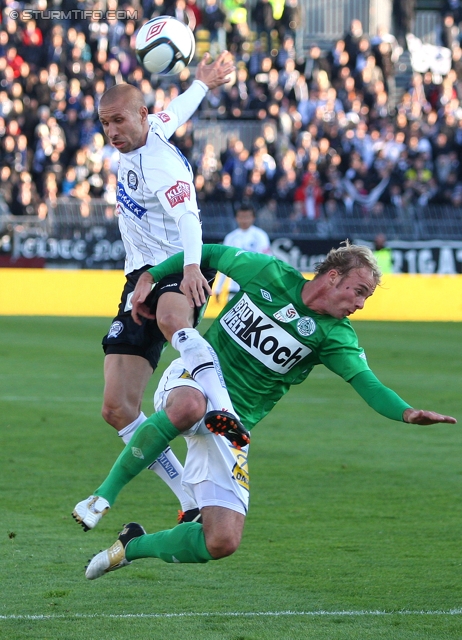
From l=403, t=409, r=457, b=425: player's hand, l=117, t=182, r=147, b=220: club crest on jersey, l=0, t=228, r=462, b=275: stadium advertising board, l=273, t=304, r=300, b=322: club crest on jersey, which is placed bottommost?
l=0, t=228, r=462, b=275: stadium advertising board

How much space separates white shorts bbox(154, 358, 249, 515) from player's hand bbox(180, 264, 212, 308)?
407 millimetres

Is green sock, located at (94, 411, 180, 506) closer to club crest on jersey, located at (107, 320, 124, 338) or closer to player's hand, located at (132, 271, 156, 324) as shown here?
player's hand, located at (132, 271, 156, 324)

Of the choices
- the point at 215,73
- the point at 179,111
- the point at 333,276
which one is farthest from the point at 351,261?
the point at 215,73

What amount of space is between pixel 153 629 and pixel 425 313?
17.5 metres

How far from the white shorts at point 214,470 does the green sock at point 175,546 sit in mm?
131

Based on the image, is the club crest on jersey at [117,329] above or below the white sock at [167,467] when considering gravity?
above

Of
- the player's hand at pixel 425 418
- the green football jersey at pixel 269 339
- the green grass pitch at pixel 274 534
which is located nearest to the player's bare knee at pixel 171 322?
the green football jersey at pixel 269 339

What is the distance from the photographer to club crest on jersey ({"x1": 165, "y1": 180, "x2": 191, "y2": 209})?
599 cm

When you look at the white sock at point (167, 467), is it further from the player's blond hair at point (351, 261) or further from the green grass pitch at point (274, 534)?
the player's blond hair at point (351, 261)

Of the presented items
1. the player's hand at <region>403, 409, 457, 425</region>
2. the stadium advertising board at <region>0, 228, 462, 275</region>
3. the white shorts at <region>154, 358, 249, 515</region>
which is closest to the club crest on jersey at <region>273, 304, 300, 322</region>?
the white shorts at <region>154, 358, 249, 515</region>

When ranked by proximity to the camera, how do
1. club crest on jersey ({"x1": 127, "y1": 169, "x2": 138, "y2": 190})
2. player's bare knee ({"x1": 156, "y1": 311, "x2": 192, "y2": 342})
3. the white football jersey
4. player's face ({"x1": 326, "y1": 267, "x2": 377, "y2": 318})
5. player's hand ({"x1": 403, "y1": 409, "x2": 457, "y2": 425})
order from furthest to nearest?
club crest on jersey ({"x1": 127, "y1": 169, "x2": 138, "y2": 190}) → the white football jersey → player's bare knee ({"x1": 156, "y1": 311, "x2": 192, "y2": 342}) → player's face ({"x1": 326, "y1": 267, "x2": 377, "y2": 318}) → player's hand ({"x1": 403, "y1": 409, "x2": 457, "y2": 425})

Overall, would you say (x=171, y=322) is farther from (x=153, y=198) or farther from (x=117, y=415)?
(x=153, y=198)

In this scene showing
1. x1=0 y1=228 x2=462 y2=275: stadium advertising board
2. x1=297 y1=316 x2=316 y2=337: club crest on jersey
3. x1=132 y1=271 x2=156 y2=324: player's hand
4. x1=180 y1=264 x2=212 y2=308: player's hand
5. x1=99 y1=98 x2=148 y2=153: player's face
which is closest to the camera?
x1=297 y1=316 x2=316 y2=337: club crest on jersey

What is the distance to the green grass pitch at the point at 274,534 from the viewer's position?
496 cm
